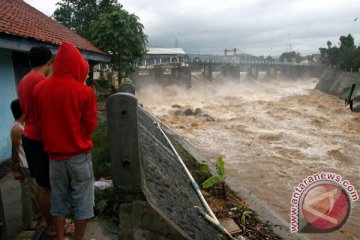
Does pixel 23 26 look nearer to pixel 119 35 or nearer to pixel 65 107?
pixel 65 107

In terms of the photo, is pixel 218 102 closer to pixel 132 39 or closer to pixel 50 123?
pixel 132 39

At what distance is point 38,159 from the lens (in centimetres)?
299

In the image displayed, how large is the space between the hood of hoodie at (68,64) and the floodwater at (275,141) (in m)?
6.27

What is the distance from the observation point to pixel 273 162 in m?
13.2

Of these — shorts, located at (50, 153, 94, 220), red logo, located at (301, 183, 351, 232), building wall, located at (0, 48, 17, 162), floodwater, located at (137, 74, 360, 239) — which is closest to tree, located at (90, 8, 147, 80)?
floodwater, located at (137, 74, 360, 239)

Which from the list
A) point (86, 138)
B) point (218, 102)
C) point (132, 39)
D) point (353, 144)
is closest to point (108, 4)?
point (132, 39)

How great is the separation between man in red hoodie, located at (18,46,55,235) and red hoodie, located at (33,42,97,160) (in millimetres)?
176

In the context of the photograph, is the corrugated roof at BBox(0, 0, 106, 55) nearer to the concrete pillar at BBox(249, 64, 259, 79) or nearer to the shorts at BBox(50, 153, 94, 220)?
the shorts at BBox(50, 153, 94, 220)

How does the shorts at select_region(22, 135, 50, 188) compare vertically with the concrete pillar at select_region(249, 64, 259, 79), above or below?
above

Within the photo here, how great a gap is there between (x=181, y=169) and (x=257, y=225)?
217cm

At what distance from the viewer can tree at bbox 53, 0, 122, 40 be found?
877 inches

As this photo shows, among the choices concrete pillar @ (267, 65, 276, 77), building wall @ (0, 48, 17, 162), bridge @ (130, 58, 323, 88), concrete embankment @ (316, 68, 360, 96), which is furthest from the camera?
concrete pillar @ (267, 65, 276, 77)

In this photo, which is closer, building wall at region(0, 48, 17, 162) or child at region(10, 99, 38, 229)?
child at region(10, 99, 38, 229)

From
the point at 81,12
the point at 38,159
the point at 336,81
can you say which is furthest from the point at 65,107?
the point at 336,81
